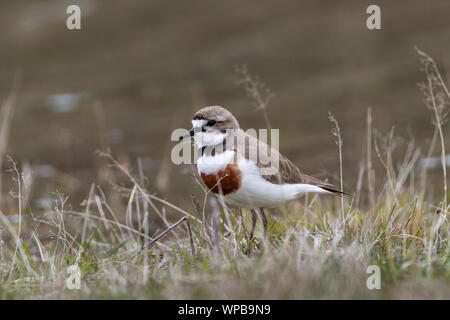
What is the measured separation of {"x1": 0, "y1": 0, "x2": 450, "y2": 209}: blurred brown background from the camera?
10.9m

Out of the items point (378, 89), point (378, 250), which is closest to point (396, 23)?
point (378, 89)

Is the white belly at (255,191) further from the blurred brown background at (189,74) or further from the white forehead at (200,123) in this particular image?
the blurred brown background at (189,74)

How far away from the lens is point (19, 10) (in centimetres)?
2094

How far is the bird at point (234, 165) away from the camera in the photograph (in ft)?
16.3

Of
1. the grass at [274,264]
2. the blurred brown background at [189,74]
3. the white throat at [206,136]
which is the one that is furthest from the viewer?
the blurred brown background at [189,74]

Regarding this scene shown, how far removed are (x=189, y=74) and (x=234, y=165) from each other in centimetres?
1053

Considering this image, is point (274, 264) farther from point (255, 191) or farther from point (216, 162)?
point (216, 162)

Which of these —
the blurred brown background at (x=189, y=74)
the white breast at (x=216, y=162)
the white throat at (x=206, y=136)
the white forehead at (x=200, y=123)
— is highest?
the blurred brown background at (x=189, y=74)

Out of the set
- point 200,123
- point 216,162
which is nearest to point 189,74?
point 200,123

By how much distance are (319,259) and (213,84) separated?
1058 cm

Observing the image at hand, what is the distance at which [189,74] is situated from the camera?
50.2 ft

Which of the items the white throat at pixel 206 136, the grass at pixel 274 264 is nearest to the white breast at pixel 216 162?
the white throat at pixel 206 136

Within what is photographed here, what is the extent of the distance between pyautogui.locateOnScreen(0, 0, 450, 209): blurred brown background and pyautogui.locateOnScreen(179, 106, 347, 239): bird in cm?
339

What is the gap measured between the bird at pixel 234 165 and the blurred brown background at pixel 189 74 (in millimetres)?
3389
